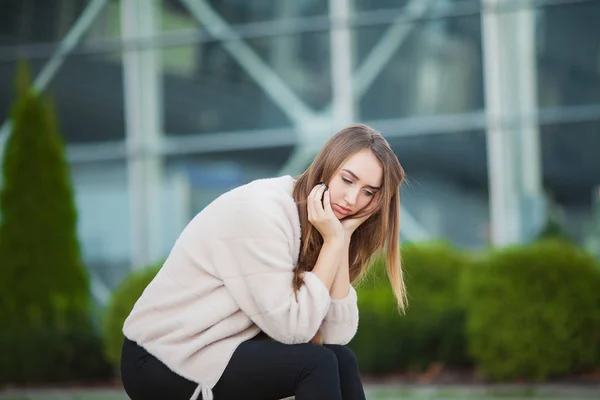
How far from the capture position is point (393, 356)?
8.45 metres

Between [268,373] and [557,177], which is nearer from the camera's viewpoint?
[268,373]

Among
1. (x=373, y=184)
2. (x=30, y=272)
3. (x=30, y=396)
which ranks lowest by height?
(x=30, y=396)

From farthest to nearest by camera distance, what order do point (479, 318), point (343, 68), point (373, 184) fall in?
point (343, 68) → point (479, 318) → point (373, 184)

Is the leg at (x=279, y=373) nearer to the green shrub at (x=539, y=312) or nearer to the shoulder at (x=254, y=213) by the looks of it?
the shoulder at (x=254, y=213)

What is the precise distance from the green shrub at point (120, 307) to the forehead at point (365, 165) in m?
5.66

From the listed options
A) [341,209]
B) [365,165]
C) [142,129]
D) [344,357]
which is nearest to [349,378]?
[344,357]

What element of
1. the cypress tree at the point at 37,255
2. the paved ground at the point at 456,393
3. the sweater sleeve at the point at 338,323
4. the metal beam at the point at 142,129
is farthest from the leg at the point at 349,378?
the metal beam at the point at 142,129

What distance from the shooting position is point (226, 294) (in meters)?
3.20

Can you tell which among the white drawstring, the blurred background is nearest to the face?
the white drawstring

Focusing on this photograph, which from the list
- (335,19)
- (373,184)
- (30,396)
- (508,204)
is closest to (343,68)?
(335,19)

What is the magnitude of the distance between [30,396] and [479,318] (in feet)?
11.6

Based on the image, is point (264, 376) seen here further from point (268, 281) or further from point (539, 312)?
point (539, 312)

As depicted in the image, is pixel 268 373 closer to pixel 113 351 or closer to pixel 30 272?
pixel 113 351

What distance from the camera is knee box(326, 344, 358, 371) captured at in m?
3.28
